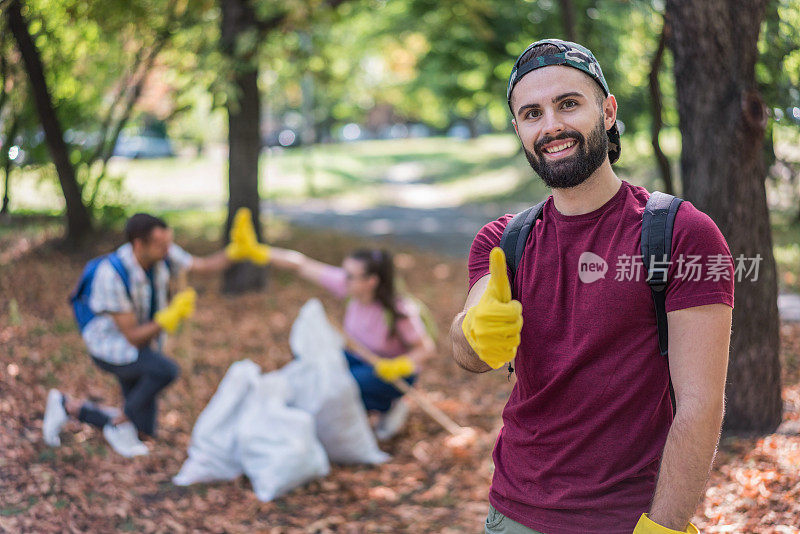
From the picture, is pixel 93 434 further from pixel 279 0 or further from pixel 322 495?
pixel 279 0

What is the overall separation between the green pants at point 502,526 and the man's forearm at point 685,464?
33 centimetres

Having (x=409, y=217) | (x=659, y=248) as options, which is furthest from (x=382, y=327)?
(x=409, y=217)

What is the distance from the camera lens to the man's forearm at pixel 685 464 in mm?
1654

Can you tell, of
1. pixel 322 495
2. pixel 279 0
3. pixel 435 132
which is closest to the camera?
pixel 322 495

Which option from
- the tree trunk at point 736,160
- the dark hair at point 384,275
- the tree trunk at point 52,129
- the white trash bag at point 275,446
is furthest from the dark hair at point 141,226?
the tree trunk at point 736,160

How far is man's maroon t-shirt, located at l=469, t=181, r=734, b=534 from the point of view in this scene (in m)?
1.72

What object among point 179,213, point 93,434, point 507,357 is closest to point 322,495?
point 93,434

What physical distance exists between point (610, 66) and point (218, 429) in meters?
5.69

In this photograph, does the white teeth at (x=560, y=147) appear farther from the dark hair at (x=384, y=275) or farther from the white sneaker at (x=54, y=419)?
the white sneaker at (x=54, y=419)

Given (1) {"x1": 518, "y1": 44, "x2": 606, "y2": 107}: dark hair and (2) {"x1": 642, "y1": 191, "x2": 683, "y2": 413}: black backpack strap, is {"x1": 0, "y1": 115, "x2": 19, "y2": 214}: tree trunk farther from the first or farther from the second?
(2) {"x1": 642, "y1": 191, "x2": 683, "y2": 413}: black backpack strap

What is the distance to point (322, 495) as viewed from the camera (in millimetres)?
4480

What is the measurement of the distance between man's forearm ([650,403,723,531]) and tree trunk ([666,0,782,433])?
93.8 inches

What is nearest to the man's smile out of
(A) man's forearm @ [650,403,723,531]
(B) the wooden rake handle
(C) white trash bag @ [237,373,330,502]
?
(A) man's forearm @ [650,403,723,531]

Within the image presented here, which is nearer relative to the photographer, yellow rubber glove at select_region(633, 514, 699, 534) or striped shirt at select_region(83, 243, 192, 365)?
yellow rubber glove at select_region(633, 514, 699, 534)
